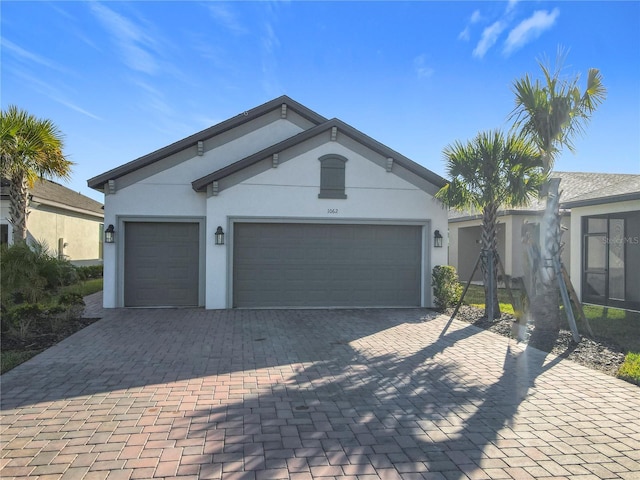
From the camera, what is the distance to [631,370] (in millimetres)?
6227

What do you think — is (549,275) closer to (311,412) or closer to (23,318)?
(311,412)

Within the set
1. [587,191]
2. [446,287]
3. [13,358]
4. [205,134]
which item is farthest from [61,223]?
[587,191]

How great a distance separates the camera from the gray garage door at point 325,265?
40.1 feet

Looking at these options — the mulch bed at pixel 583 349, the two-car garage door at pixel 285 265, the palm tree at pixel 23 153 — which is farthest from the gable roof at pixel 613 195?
the palm tree at pixel 23 153

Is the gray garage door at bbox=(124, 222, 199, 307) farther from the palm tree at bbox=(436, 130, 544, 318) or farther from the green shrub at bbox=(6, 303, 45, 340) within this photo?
the palm tree at bbox=(436, 130, 544, 318)

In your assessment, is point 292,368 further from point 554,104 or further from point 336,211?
point 554,104

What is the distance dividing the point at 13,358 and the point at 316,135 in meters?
8.52

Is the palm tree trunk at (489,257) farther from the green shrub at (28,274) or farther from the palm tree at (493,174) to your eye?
the green shrub at (28,274)

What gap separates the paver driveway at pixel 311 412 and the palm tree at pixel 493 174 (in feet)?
11.2

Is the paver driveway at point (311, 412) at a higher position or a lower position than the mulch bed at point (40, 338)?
higher

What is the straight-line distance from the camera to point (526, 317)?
1039 cm

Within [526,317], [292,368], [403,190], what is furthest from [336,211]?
[292,368]

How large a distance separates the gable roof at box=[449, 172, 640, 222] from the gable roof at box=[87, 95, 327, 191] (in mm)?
5921

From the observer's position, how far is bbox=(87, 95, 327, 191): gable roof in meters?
11.9
